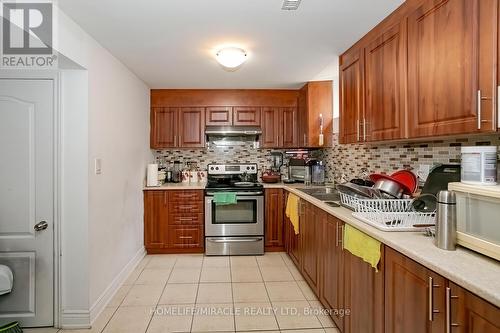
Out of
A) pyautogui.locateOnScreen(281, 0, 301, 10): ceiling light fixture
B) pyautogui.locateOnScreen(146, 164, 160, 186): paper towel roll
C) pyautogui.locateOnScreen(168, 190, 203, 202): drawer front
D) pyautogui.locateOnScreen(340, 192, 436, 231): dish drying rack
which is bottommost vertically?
pyautogui.locateOnScreen(168, 190, 203, 202): drawer front

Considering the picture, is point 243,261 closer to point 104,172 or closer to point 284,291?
point 284,291

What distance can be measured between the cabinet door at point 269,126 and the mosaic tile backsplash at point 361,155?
33 cm

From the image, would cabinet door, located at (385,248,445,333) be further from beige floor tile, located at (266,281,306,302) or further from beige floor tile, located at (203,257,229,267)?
beige floor tile, located at (203,257,229,267)

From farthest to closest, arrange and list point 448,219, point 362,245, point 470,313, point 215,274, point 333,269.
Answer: point 215,274, point 333,269, point 362,245, point 448,219, point 470,313

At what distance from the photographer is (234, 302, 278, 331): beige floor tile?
7.20 feet

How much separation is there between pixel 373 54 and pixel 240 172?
2.53 metres

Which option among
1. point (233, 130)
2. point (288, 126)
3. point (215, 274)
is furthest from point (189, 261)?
point (288, 126)

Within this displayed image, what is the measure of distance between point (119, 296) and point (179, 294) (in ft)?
1.76

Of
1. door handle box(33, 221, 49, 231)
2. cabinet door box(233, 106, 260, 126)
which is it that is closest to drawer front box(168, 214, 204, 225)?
cabinet door box(233, 106, 260, 126)

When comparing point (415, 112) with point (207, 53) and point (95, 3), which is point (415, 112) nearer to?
point (207, 53)

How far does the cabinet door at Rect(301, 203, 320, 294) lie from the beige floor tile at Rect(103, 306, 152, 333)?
1405 millimetres

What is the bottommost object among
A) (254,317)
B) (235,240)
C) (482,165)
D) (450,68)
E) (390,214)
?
(254,317)

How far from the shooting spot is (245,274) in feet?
10.4

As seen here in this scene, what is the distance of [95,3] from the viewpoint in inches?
70.6
